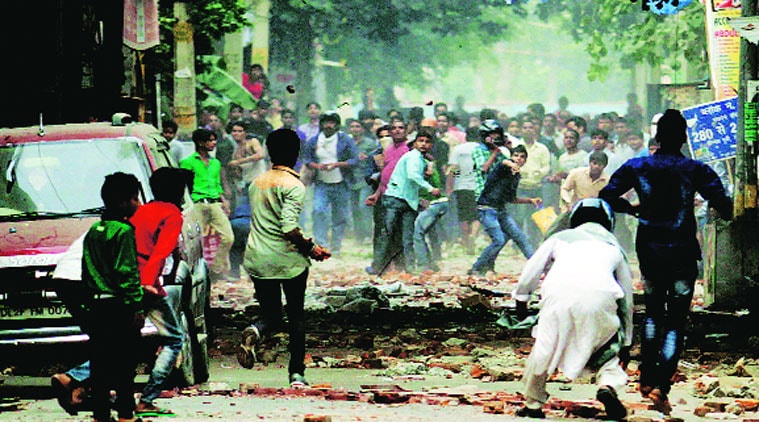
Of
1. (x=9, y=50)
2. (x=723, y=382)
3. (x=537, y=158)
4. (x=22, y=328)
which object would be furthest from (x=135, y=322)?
(x=537, y=158)

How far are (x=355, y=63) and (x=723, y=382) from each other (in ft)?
132

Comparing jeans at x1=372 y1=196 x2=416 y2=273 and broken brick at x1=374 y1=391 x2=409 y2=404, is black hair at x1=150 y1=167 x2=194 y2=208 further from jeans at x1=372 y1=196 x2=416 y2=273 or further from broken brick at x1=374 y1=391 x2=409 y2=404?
jeans at x1=372 y1=196 x2=416 y2=273

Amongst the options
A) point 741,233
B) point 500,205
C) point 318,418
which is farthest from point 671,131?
point 500,205

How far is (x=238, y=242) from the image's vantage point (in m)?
23.7

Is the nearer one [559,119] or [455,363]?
[455,363]

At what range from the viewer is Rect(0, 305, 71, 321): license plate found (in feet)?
37.5

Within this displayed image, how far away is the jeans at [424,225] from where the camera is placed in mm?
23922

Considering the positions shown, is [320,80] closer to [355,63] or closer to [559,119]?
[355,63]

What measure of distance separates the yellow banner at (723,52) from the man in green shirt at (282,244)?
28.7 ft

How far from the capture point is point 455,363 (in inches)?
540

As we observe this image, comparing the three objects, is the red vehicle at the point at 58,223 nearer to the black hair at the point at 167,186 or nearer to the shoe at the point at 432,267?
the black hair at the point at 167,186

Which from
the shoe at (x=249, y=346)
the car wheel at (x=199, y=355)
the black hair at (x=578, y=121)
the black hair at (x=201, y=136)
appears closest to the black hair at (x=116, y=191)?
the shoe at (x=249, y=346)

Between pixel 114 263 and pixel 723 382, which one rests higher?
pixel 114 263

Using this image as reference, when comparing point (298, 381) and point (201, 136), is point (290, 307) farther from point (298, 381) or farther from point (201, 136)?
point (201, 136)
